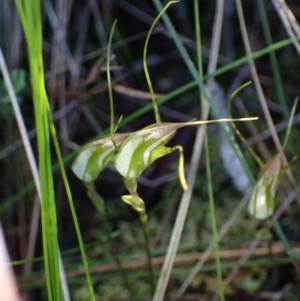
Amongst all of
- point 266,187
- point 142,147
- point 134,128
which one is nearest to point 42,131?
point 142,147

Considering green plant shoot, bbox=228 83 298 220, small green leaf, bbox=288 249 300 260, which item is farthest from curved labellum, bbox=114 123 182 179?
small green leaf, bbox=288 249 300 260

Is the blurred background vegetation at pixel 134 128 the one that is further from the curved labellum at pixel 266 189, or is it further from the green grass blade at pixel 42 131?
the green grass blade at pixel 42 131

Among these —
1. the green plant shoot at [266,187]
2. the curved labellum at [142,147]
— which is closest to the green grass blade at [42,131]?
the curved labellum at [142,147]

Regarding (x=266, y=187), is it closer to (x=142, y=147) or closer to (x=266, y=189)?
(x=266, y=189)

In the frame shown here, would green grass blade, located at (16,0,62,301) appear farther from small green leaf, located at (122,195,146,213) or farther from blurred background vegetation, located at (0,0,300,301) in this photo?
blurred background vegetation, located at (0,0,300,301)

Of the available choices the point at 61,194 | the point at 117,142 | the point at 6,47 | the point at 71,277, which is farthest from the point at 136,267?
the point at 6,47

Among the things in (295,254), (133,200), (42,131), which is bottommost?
(295,254)

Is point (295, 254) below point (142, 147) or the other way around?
below
